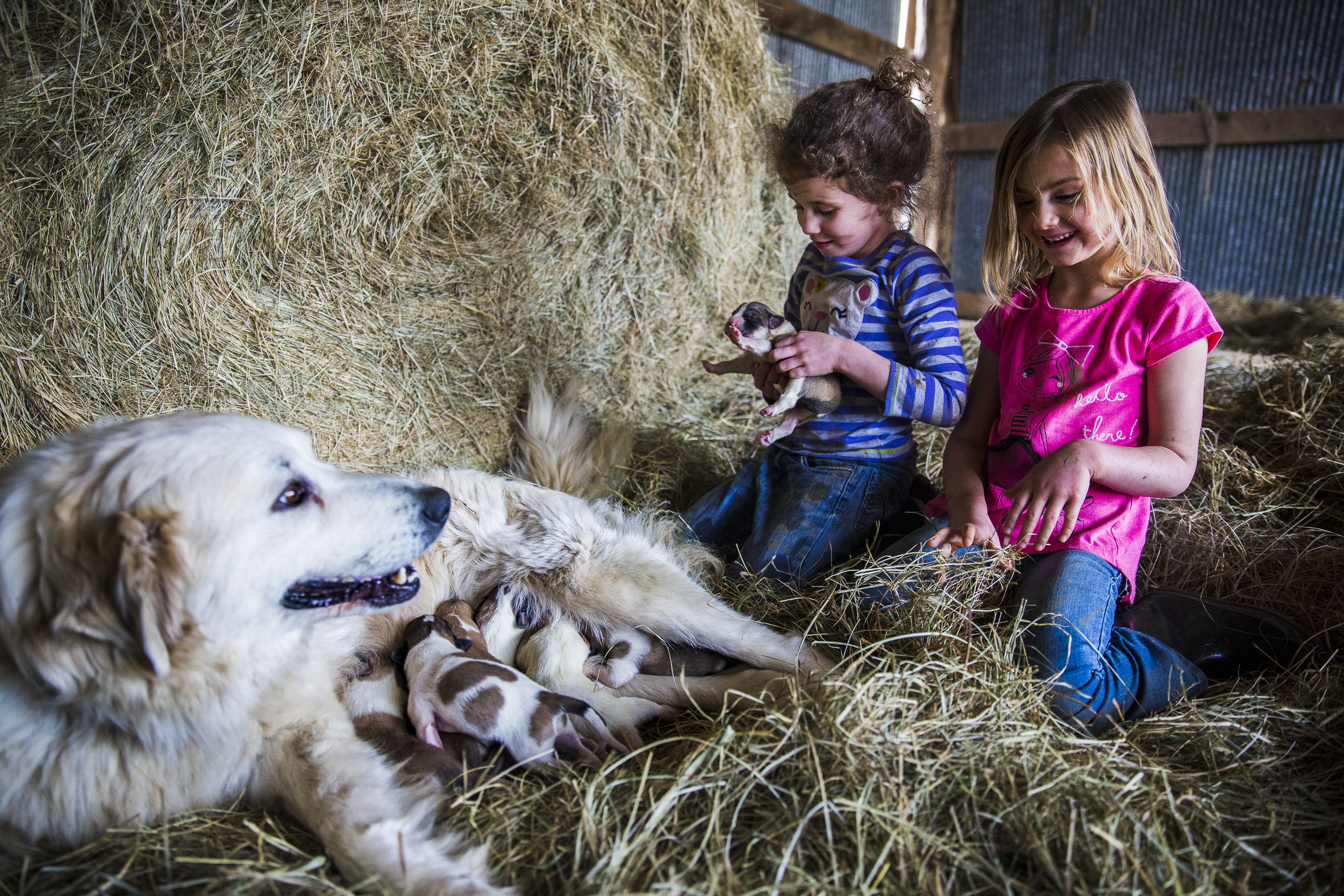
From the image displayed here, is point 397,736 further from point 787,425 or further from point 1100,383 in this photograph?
point 1100,383

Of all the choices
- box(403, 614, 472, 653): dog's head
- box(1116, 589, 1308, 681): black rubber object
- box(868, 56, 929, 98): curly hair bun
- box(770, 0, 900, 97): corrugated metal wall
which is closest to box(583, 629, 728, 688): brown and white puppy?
box(403, 614, 472, 653): dog's head

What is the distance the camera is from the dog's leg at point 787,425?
256 centimetres

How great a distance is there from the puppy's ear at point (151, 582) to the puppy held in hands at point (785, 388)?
5.37 ft

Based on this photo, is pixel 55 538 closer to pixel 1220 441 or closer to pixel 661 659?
pixel 661 659

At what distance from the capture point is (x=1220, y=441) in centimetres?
332

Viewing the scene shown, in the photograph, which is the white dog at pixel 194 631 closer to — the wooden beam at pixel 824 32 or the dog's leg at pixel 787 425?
the dog's leg at pixel 787 425

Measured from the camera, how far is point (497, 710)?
6.51ft

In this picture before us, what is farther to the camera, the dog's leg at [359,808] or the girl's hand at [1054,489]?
the girl's hand at [1054,489]

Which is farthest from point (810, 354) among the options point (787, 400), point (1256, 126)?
point (1256, 126)

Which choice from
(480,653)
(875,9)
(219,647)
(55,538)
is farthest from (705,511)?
(875,9)

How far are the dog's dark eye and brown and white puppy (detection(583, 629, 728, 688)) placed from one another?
3.39 feet

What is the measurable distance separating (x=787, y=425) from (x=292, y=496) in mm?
1552

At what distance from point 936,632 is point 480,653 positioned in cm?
131

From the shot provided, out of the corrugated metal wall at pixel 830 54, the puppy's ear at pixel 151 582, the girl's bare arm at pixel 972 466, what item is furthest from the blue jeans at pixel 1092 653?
the corrugated metal wall at pixel 830 54
